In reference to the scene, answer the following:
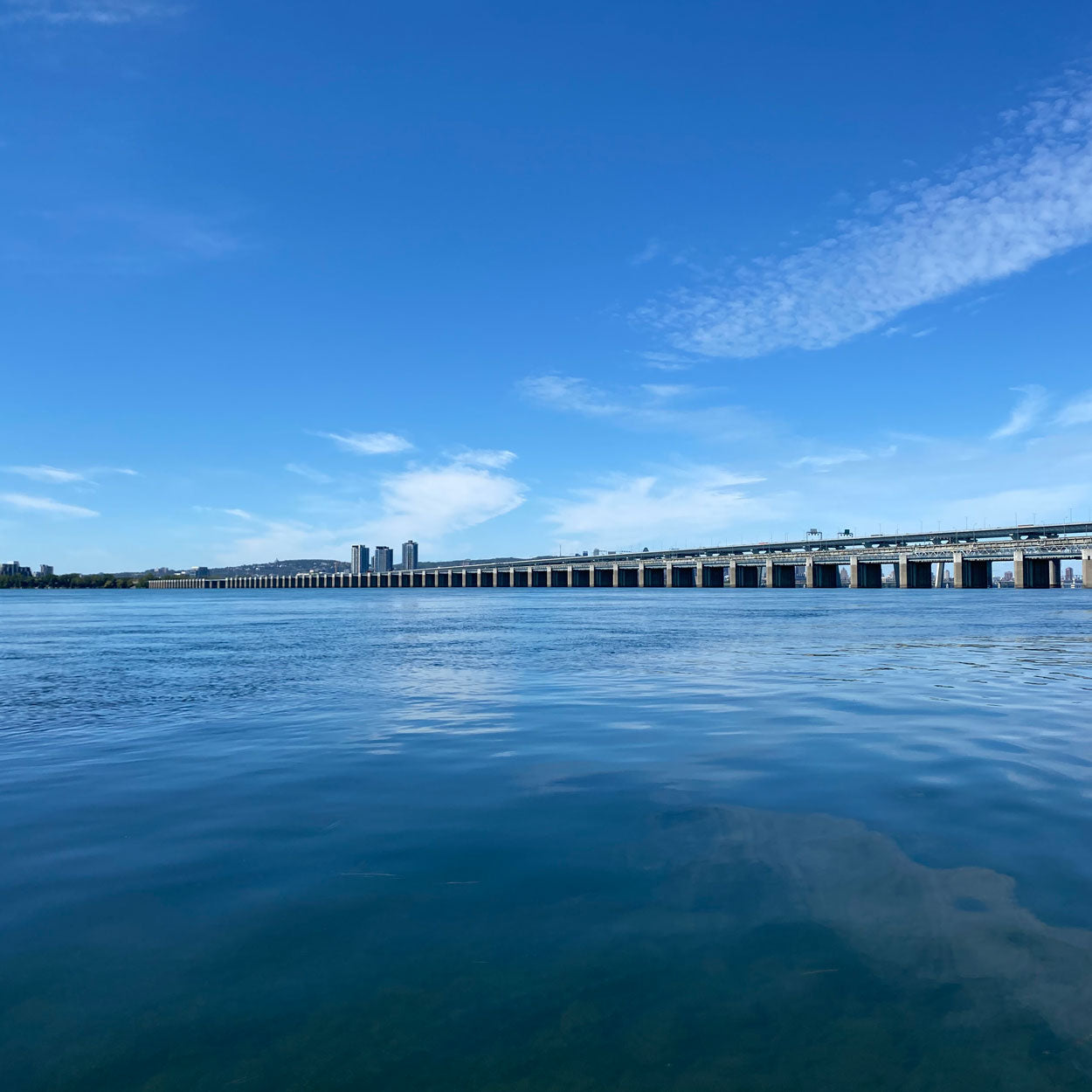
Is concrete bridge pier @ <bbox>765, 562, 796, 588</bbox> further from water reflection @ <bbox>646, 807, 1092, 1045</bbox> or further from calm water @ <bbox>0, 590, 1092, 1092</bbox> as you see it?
water reflection @ <bbox>646, 807, 1092, 1045</bbox>

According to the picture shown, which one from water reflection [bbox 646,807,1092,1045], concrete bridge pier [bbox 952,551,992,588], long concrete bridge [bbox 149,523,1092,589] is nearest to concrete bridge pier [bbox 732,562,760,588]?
long concrete bridge [bbox 149,523,1092,589]

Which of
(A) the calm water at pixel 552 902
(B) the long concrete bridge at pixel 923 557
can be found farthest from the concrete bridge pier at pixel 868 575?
(A) the calm water at pixel 552 902

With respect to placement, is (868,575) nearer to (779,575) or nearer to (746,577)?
(779,575)

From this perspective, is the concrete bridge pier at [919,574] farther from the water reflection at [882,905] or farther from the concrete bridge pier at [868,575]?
the water reflection at [882,905]

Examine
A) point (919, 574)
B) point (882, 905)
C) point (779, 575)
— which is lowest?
point (882, 905)

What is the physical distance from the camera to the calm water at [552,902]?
14.6 ft

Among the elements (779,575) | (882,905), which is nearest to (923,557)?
(779,575)

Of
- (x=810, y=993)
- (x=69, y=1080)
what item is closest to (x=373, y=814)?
(x=69, y=1080)

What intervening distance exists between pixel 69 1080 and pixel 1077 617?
58.3 metres

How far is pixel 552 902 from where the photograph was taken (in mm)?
6430

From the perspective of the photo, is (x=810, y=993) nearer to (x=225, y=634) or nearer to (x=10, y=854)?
(x=10, y=854)

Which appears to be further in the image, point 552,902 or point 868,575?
point 868,575

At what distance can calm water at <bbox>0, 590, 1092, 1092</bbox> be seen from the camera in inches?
175

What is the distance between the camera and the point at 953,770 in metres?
10.7
